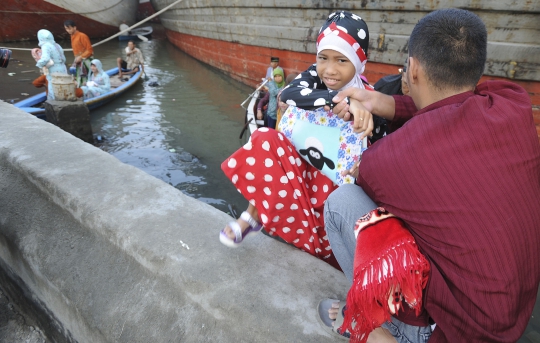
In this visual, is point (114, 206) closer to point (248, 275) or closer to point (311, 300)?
point (248, 275)

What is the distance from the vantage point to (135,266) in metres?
1.68

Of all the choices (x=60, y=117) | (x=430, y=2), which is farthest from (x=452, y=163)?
(x=60, y=117)

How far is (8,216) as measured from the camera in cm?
214

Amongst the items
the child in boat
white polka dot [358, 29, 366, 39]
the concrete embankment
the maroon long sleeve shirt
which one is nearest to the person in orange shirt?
the child in boat

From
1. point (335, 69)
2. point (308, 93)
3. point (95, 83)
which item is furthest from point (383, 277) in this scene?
point (95, 83)

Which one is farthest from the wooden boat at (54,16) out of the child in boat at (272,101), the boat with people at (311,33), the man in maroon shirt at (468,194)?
the man in maroon shirt at (468,194)

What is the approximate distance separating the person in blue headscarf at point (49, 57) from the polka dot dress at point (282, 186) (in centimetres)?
630

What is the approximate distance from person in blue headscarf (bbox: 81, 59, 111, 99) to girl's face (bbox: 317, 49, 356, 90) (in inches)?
298

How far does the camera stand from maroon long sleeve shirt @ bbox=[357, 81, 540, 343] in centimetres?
97

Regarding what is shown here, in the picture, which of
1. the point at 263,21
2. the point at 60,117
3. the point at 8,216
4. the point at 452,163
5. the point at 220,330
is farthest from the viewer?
the point at 263,21

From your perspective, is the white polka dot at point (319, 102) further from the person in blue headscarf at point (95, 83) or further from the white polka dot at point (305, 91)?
the person in blue headscarf at point (95, 83)

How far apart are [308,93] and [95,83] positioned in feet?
25.9

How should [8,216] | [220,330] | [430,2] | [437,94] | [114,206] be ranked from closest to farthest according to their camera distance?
[437,94] → [220,330] → [114,206] → [8,216] → [430,2]

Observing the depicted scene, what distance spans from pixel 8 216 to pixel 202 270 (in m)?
1.38
